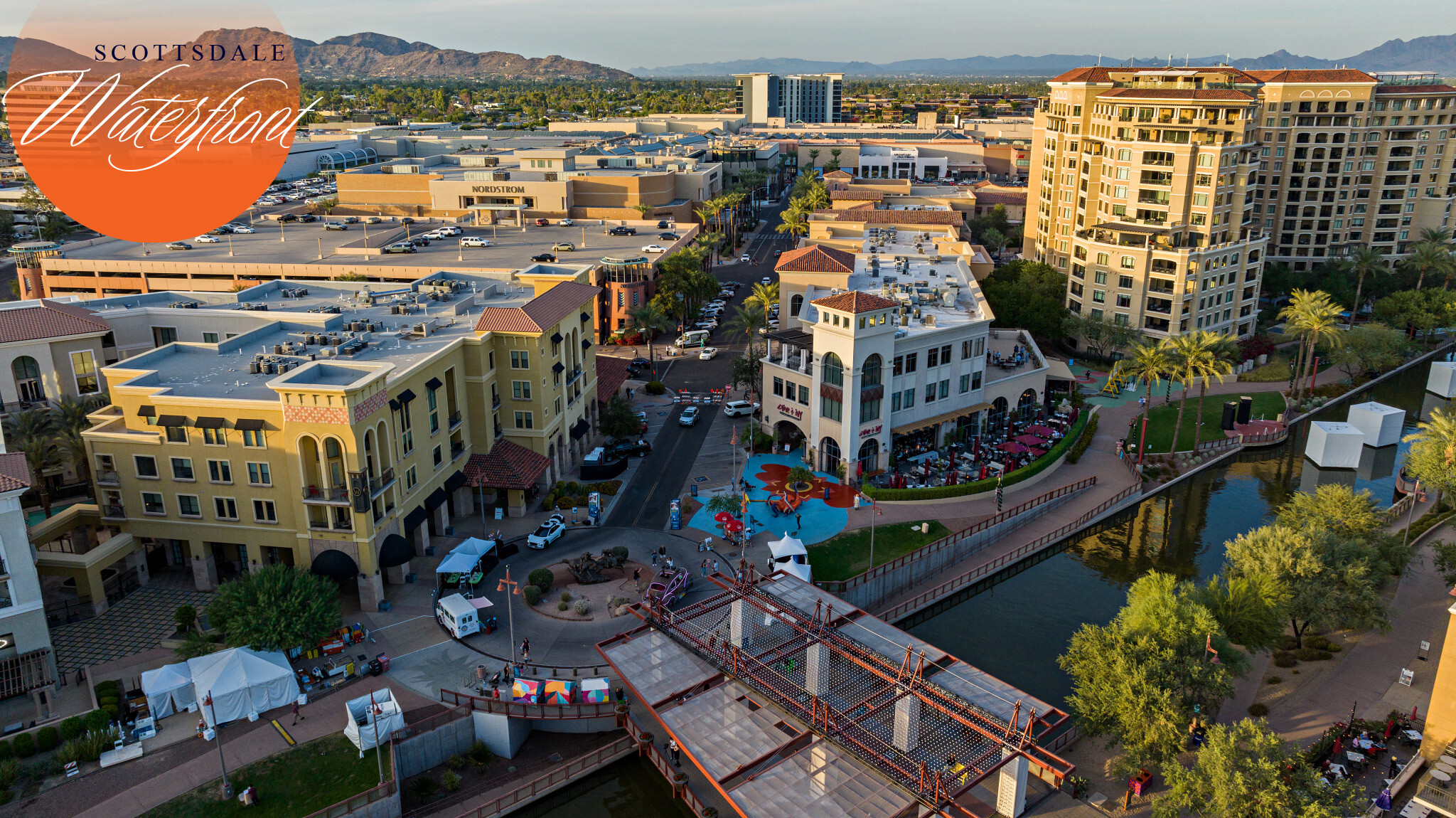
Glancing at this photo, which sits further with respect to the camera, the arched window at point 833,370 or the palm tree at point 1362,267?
the palm tree at point 1362,267

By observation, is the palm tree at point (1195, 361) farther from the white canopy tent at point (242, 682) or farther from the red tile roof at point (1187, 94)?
the white canopy tent at point (242, 682)

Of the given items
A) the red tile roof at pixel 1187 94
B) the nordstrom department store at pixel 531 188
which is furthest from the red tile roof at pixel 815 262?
the nordstrom department store at pixel 531 188

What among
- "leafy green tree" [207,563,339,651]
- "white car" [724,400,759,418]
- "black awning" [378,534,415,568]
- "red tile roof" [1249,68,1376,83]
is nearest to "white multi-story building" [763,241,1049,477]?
"white car" [724,400,759,418]

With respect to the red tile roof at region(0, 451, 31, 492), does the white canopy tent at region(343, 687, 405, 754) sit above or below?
below

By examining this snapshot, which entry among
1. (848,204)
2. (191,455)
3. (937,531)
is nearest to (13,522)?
(191,455)

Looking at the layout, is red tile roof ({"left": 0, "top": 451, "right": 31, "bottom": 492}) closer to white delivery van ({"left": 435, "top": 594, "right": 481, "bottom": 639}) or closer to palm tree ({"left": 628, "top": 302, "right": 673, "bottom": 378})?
white delivery van ({"left": 435, "top": 594, "right": 481, "bottom": 639})
